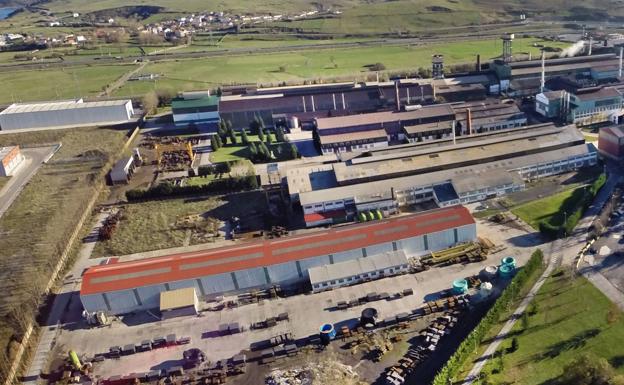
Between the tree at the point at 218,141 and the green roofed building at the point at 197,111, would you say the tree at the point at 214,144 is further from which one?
the green roofed building at the point at 197,111

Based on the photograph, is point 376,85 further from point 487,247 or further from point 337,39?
point 337,39

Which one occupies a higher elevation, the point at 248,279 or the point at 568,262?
the point at 248,279

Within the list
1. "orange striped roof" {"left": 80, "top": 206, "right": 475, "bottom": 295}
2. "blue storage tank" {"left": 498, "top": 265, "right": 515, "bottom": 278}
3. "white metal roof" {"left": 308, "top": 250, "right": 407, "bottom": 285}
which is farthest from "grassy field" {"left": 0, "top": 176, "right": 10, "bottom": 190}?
"blue storage tank" {"left": 498, "top": 265, "right": 515, "bottom": 278}

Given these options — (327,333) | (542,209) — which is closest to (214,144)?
(327,333)

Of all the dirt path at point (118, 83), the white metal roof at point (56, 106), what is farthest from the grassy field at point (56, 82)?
the white metal roof at point (56, 106)

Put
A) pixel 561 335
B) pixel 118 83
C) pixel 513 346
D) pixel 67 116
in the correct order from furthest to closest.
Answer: pixel 118 83 < pixel 67 116 < pixel 561 335 < pixel 513 346

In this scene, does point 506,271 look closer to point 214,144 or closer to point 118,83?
point 214,144

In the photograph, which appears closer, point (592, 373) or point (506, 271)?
point (592, 373)
